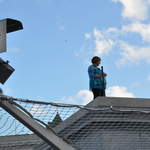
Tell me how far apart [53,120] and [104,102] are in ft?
4.41

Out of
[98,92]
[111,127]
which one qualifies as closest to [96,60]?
[98,92]

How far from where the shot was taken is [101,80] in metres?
7.31

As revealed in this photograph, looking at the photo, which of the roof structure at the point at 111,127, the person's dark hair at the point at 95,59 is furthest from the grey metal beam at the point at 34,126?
the person's dark hair at the point at 95,59

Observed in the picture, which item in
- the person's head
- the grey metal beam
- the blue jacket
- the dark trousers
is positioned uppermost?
the person's head

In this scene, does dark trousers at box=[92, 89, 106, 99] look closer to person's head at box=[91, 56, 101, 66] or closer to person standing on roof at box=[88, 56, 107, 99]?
person standing on roof at box=[88, 56, 107, 99]

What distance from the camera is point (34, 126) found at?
4.54 m

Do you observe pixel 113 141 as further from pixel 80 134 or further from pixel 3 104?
pixel 3 104

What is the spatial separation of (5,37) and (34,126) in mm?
985

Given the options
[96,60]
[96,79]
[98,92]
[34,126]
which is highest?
[96,60]

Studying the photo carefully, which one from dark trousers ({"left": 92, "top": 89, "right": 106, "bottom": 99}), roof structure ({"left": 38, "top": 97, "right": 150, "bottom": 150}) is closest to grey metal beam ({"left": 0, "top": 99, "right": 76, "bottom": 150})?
roof structure ({"left": 38, "top": 97, "right": 150, "bottom": 150})

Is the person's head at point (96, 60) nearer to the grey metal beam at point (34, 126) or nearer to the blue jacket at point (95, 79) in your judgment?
→ the blue jacket at point (95, 79)

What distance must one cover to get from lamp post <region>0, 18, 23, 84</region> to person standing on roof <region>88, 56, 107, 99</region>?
9.00ft

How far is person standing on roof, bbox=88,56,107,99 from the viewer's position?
7270 millimetres

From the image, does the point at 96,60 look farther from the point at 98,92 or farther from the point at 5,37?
the point at 5,37
